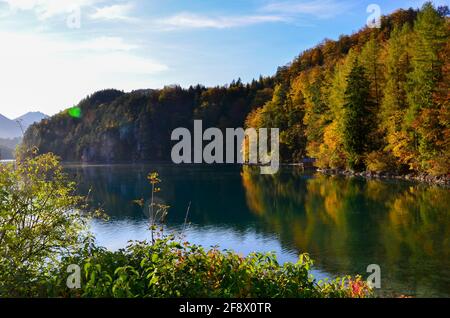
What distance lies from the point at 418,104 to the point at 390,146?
5986mm

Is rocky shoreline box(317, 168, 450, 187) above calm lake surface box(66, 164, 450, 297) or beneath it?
above

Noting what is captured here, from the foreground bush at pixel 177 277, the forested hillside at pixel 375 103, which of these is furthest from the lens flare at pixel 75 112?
the foreground bush at pixel 177 277

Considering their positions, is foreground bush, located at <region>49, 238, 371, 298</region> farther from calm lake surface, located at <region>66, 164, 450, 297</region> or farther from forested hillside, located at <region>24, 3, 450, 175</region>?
forested hillside, located at <region>24, 3, 450, 175</region>

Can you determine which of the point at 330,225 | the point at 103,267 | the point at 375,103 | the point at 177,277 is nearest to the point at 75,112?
the point at 375,103

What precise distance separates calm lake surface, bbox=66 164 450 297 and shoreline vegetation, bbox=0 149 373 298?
202cm

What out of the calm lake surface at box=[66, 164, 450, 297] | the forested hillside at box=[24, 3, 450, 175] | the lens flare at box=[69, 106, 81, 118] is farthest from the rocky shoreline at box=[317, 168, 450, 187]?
the lens flare at box=[69, 106, 81, 118]

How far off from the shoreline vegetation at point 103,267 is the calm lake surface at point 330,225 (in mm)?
2016

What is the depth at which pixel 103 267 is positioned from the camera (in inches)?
278

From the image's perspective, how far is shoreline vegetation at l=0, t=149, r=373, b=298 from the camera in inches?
256

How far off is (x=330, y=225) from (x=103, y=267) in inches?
819

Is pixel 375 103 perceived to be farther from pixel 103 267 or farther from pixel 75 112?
pixel 75 112

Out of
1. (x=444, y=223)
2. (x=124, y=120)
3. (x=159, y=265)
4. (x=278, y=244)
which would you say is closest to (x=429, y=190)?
(x=444, y=223)

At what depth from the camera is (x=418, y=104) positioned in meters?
44.7
